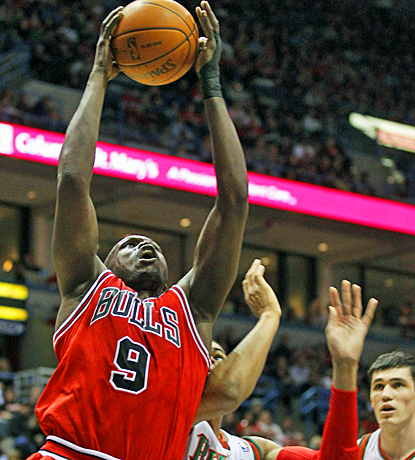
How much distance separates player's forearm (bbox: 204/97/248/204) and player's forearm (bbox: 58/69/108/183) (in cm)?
42

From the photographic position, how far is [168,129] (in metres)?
15.3

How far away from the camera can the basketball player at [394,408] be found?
3.79 meters

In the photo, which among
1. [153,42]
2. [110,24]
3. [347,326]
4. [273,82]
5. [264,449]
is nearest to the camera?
[110,24]

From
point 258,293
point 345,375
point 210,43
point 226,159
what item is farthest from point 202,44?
point 345,375

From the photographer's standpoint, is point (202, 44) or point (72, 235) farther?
point (202, 44)

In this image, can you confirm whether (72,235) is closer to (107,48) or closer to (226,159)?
(226,159)

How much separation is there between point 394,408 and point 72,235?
208 centimetres

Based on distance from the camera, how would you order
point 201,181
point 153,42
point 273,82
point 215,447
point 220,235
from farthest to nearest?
point 273,82, point 201,181, point 215,447, point 153,42, point 220,235

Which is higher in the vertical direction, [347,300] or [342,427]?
[347,300]

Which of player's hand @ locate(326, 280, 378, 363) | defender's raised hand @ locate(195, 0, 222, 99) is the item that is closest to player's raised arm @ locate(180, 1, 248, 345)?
defender's raised hand @ locate(195, 0, 222, 99)

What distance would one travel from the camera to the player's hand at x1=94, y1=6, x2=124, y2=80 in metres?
2.88

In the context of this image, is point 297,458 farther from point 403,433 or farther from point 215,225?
point 215,225

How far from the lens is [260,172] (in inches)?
598

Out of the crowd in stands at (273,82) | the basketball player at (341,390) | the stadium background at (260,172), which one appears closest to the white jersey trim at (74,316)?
the basketball player at (341,390)
